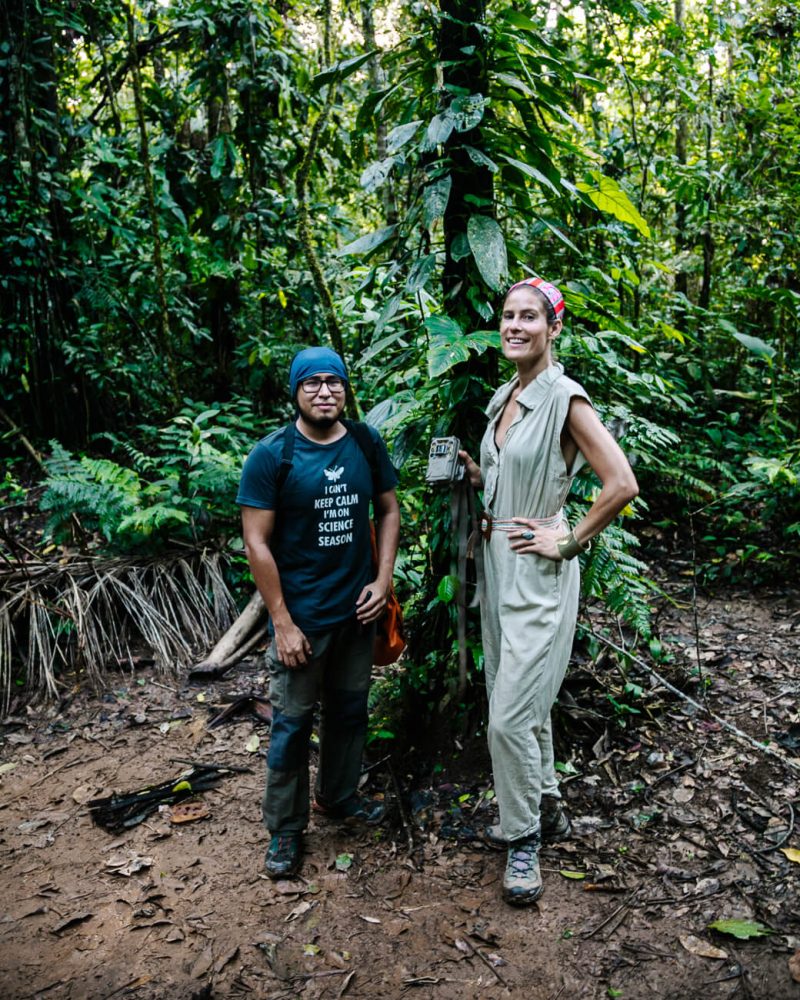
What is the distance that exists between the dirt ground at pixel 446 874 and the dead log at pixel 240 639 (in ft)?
2.13

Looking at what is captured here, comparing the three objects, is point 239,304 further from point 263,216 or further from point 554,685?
point 554,685

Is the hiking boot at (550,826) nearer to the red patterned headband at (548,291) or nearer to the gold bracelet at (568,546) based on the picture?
the gold bracelet at (568,546)

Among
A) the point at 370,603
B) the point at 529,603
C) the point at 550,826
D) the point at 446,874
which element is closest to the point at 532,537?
the point at 529,603

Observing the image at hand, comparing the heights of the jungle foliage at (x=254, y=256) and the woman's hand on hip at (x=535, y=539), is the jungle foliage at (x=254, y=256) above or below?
above

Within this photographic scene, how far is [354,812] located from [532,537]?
1.59 metres

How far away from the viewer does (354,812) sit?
320 centimetres

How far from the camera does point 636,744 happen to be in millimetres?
3379

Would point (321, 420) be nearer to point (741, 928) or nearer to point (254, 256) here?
point (741, 928)

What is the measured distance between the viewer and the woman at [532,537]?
2432 millimetres

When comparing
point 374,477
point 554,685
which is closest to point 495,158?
point 374,477

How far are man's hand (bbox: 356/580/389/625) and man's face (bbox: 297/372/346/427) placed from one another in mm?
711

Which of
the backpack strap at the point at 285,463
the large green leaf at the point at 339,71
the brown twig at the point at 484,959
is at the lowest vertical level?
the brown twig at the point at 484,959

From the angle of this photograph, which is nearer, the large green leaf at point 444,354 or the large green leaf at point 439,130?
the large green leaf at point 444,354

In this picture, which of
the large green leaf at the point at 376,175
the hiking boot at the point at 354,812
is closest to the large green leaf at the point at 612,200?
the large green leaf at the point at 376,175
